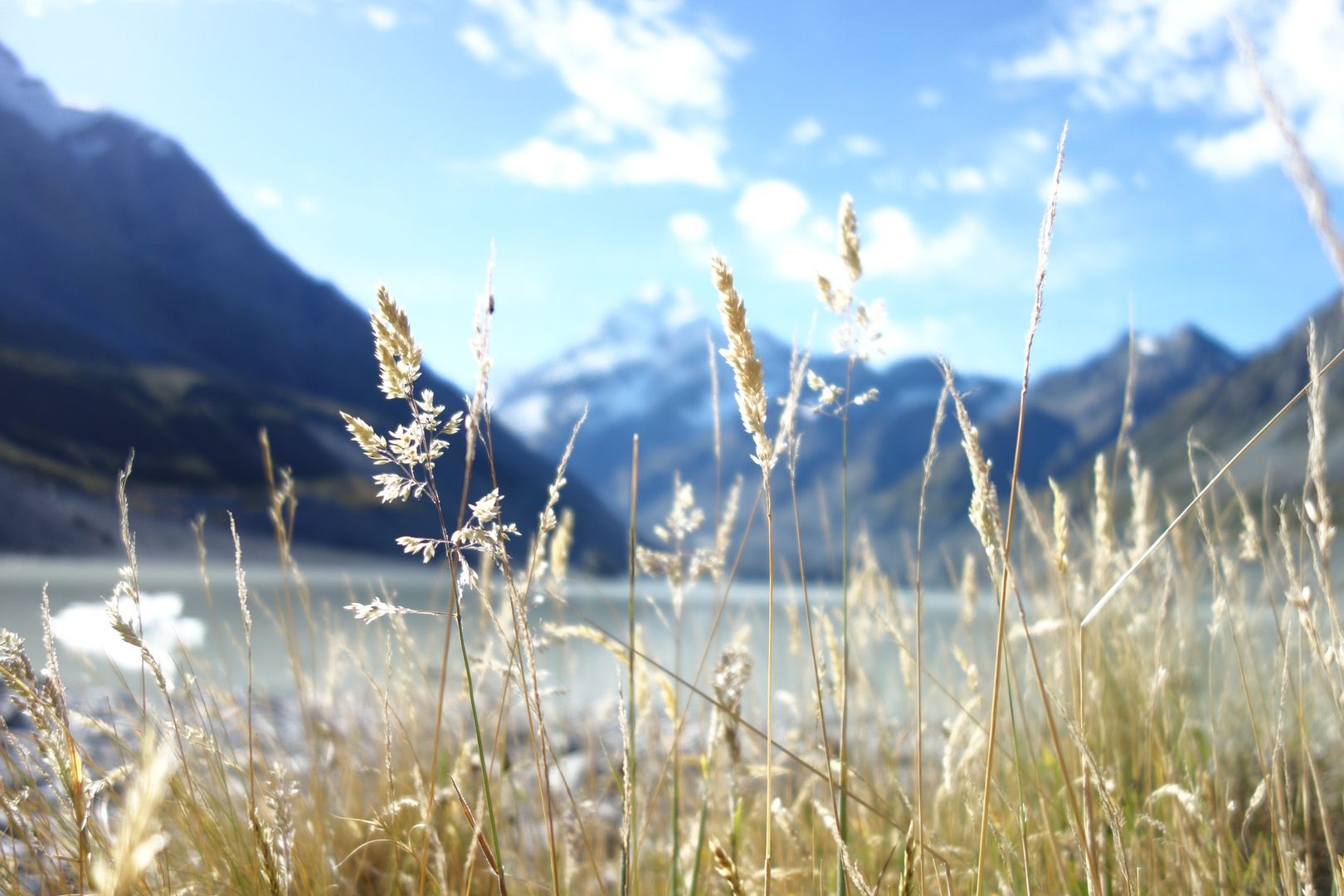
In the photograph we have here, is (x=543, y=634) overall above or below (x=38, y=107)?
below

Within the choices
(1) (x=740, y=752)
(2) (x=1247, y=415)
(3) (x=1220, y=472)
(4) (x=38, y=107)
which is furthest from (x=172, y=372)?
(2) (x=1247, y=415)

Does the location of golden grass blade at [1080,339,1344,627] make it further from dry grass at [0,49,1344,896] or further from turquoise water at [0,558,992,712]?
turquoise water at [0,558,992,712]

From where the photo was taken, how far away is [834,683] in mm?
1604

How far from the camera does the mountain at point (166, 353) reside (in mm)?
76000

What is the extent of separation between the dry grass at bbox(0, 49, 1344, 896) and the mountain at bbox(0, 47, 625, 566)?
67291 mm

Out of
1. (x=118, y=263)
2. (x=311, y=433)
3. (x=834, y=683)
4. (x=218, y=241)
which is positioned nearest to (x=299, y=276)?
(x=218, y=241)

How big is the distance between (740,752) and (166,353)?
12115 centimetres

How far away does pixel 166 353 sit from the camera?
339 feet

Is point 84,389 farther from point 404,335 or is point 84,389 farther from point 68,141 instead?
point 404,335

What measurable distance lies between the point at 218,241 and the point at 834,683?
141 m

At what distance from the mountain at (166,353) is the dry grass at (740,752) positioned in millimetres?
67291

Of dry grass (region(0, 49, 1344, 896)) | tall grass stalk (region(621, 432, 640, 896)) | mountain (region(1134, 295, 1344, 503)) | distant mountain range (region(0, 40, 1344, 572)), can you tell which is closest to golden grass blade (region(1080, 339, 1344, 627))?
dry grass (region(0, 49, 1344, 896))

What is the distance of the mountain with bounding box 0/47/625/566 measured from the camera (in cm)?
7600

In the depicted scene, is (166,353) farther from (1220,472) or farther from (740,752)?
(1220,472)
